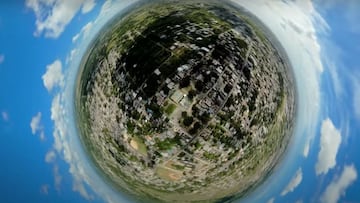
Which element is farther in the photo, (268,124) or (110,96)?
(268,124)

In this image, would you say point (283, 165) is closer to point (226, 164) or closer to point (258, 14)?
point (226, 164)

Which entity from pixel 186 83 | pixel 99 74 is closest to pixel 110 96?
pixel 99 74

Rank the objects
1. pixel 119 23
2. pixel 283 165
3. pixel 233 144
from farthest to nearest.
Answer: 1. pixel 283 165
2. pixel 119 23
3. pixel 233 144

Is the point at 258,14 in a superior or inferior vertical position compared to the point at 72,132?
superior

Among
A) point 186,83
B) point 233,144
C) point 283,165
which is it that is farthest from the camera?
point 283,165

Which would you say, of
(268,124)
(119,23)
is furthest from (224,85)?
(119,23)

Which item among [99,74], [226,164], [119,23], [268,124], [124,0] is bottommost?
[226,164]
